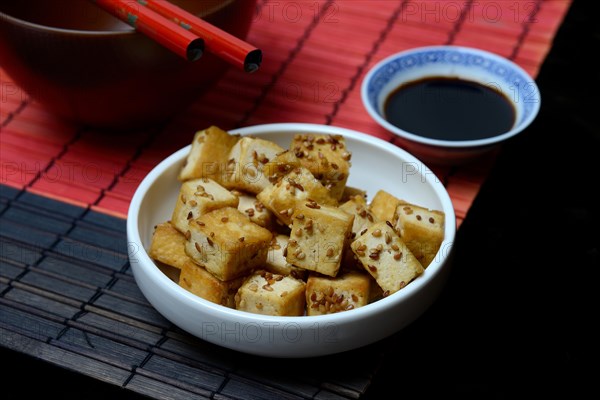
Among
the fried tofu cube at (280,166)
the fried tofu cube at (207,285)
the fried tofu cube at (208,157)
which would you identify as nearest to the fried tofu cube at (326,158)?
the fried tofu cube at (280,166)

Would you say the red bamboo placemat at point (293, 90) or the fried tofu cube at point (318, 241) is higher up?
the fried tofu cube at point (318, 241)

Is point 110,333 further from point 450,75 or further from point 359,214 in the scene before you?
point 450,75

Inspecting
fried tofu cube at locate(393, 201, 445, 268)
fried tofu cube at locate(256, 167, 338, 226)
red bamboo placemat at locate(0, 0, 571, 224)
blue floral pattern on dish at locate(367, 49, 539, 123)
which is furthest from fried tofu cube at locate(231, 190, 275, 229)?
blue floral pattern on dish at locate(367, 49, 539, 123)

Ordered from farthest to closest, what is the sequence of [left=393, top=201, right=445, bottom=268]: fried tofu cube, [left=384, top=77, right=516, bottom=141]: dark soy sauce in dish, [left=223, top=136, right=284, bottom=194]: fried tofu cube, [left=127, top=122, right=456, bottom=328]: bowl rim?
[left=384, top=77, right=516, bottom=141]: dark soy sauce in dish, [left=223, top=136, right=284, bottom=194]: fried tofu cube, [left=393, top=201, right=445, bottom=268]: fried tofu cube, [left=127, top=122, right=456, bottom=328]: bowl rim

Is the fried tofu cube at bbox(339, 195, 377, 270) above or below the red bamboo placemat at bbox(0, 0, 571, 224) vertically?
above

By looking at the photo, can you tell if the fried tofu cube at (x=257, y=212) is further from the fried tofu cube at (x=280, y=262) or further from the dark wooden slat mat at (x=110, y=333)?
the dark wooden slat mat at (x=110, y=333)

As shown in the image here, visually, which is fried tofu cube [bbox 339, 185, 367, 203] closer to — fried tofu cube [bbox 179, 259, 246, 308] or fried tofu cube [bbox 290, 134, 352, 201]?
fried tofu cube [bbox 290, 134, 352, 201]

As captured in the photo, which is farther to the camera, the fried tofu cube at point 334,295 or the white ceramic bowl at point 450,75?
the white ceramic bowl at point 450,75
